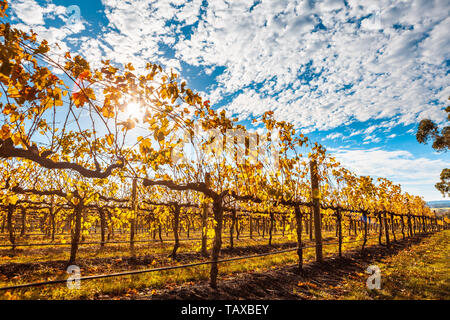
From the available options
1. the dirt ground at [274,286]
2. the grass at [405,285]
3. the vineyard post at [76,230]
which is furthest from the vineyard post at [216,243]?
the vineyard post at [76,230]

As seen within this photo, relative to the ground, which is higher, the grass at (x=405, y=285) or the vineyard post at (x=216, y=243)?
the vineyard post at (x=216, y=243)

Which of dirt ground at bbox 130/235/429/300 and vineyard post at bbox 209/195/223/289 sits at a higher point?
vineyard post at bbox 209/195/223/289

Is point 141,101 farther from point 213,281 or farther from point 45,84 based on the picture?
point 213,281

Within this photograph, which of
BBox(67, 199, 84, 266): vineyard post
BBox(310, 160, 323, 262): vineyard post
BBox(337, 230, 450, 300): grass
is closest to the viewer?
BBox(337, 230, 450, 300): grass

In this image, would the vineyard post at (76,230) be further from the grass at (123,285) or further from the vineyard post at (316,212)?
the vineyard post at (316,212)

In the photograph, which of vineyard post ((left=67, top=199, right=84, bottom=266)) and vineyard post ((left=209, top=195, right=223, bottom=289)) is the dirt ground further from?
vineyard post ((left=67, top=199, right=84, bottom=266))

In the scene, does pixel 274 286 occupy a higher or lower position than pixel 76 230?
lower

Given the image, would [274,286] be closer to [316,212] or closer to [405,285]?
[405,285]

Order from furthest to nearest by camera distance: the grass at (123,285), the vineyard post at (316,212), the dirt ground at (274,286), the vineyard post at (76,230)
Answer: the vineyard post at (316,212) → the vineyard post at (76,230) → the dirt ground at (274,286) → the grass at (123,285)

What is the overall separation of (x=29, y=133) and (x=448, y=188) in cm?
3667

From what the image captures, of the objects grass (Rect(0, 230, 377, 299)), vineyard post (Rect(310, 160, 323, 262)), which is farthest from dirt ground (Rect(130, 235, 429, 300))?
vineyard post (Rect(310, 160, 323, 262))

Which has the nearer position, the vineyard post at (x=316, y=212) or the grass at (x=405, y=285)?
the grass at (x=405, y=285)

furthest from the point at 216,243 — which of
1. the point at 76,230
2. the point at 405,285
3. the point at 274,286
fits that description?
the point at 76,230

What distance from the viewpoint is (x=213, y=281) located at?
5648 mm
